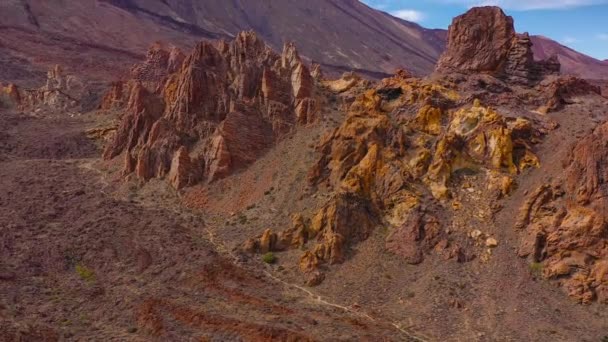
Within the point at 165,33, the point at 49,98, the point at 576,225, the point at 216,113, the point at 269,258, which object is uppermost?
the point at 165,33

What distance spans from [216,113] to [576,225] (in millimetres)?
24839

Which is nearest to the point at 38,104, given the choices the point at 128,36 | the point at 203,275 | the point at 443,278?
the point at 203,275

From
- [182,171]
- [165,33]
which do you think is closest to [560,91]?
[182,171]

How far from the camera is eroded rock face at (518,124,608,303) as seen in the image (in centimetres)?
3080

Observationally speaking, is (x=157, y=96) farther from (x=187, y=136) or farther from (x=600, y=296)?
(x=600, y=296)

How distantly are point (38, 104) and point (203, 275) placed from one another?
45528 mm

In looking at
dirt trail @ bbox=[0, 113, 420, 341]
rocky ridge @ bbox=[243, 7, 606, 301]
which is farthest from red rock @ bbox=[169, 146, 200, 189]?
rocky ridge @ bbox=[243, 7, 606, 301]

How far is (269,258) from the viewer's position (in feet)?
115

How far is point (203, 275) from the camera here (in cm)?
3256

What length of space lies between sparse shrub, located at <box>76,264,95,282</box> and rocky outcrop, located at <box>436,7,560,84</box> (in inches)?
1102

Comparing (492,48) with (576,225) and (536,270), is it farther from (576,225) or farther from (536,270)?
(536,270)

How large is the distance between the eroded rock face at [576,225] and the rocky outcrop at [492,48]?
13849 mm

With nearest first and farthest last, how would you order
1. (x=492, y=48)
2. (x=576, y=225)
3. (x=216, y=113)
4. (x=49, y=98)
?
(x=576, y=225) < (x=216, y=113) < (x=492, y=48) < (x=49, y=98)

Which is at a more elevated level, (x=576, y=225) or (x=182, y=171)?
(x=576, y=225)
